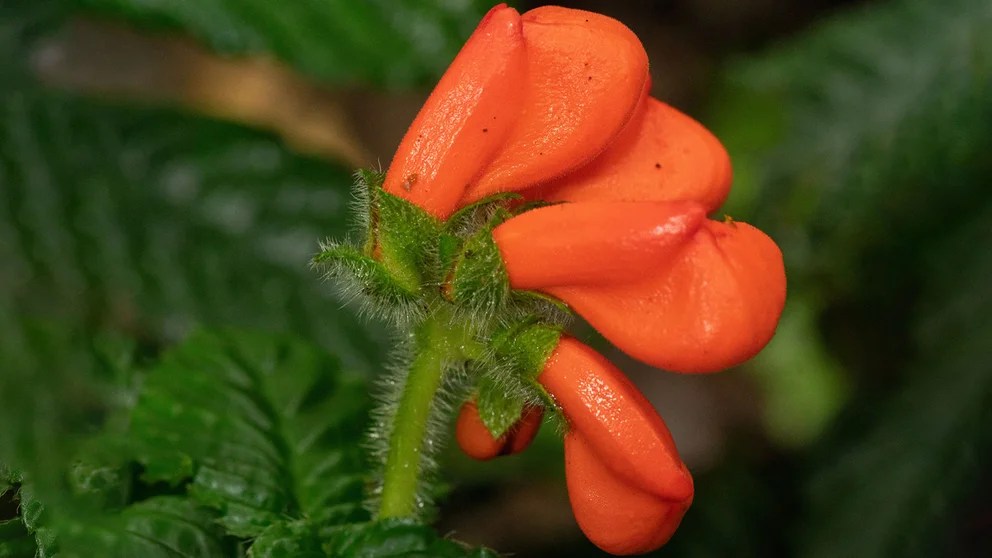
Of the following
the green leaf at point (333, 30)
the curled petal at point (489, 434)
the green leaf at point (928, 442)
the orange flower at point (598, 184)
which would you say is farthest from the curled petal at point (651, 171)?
the green leaf at point (928, 442)

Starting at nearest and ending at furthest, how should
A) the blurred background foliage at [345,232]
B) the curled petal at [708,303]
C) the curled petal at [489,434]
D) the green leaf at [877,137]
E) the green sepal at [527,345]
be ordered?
the curled petal at [708,303], the green sepal at [527,345], the curled petal at [489,434], the blurred background foliage at [345,232], the green leaf at [877,137]

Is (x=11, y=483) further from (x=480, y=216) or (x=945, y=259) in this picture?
(x=945, y=259)

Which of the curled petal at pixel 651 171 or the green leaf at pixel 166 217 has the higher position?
the curled petal at pixel 651 171

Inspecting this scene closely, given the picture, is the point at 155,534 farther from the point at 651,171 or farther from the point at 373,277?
the point at 651,171

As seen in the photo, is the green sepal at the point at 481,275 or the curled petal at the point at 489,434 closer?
the green sepal at the point at 481,275

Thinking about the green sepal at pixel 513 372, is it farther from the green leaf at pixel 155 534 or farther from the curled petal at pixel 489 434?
the green leaf at pixel 155 534

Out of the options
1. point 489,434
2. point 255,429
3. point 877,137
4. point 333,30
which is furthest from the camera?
point 877,137

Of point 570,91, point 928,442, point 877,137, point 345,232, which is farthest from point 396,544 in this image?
point 877,137

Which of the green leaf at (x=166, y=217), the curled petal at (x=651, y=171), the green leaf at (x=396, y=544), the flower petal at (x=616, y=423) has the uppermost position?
the curled petal at (x=651, y=171)
